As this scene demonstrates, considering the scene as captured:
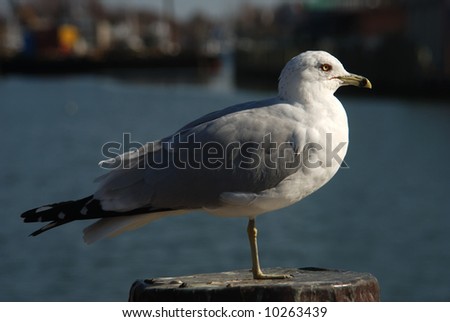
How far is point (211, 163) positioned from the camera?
189 inches

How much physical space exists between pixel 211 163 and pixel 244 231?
1114 centimetres

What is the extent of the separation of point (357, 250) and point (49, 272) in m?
4.75

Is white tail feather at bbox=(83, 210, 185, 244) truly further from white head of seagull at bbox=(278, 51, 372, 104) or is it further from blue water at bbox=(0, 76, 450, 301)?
blue water at bbox=(0, 76, 450, 301)

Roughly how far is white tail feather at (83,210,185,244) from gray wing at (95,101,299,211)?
0.19 ft

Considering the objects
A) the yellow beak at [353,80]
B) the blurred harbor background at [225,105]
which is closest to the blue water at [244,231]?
the blurred harbor background at [225,105]

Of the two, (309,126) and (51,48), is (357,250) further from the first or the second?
(51,48)

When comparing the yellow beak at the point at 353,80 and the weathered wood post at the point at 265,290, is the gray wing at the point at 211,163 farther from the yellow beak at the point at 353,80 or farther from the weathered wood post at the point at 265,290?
the weathered wood post at the point at 265,290

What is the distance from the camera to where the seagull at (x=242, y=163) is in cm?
462

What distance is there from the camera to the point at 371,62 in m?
54.8

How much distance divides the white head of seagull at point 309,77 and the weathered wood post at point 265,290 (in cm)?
86

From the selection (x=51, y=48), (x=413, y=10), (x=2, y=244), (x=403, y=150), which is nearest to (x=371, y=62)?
(x=413, y=10)

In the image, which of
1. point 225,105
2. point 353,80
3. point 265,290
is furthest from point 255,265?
point 225,105

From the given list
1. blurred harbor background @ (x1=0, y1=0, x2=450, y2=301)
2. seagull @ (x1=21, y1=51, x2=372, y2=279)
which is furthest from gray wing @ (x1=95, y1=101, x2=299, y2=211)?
blurred harbor background @ (x1=0, y1=0, x2=450, y2=301)

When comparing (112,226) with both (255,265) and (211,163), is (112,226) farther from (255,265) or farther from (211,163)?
(255,265)
